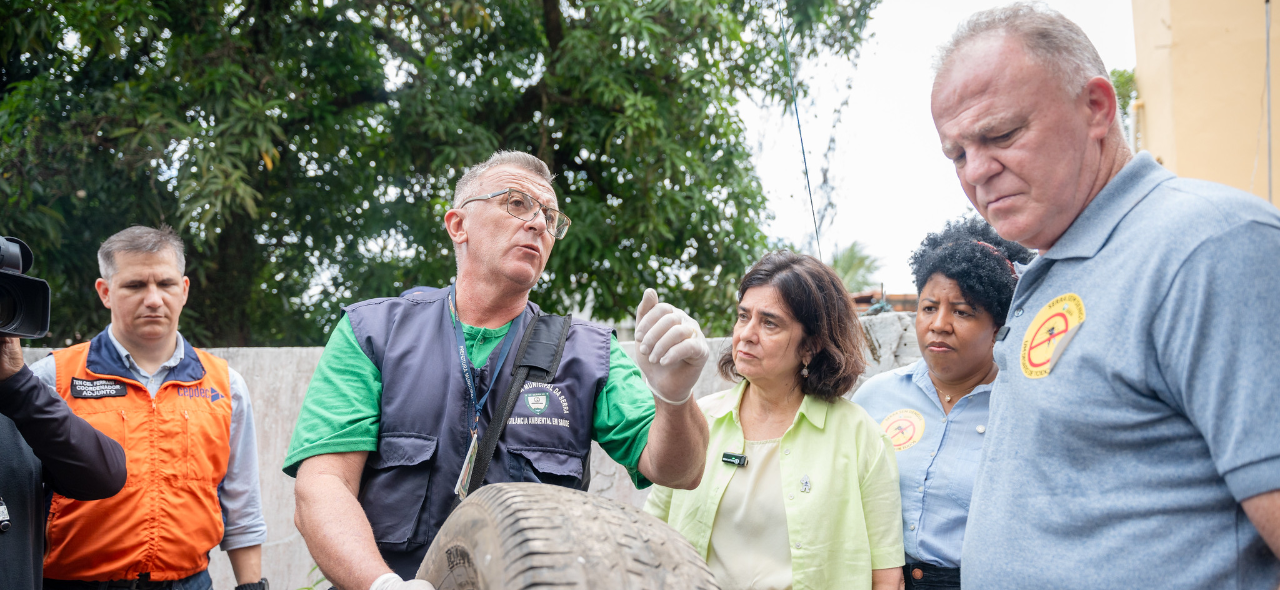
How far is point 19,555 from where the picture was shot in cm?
216

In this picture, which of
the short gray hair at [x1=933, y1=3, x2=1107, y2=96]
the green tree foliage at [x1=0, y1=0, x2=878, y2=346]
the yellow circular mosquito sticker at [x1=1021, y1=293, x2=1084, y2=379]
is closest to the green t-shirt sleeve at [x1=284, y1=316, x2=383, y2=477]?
the yellow circular mosquito sticker at [x1=1021, y1=293, x2=1084, y2=379]

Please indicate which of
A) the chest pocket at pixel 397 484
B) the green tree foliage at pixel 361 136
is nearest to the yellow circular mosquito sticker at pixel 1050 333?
the chest pocket at pixel 397 484

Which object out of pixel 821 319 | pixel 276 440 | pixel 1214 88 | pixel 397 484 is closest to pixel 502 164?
pixel 397 484

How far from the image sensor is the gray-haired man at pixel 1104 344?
1.10m

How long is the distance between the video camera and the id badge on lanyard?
3.32 feet

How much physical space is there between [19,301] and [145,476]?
93 cm

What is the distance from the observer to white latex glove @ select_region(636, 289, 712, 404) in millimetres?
1706

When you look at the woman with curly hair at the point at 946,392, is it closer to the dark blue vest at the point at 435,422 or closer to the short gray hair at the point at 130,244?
the dark blue vest at the point at 435,422

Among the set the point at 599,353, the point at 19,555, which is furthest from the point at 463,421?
the point at 19,555

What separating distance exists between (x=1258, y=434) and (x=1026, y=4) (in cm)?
85

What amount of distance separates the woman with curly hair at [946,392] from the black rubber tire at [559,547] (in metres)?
1.23

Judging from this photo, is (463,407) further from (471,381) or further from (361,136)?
(361,136)

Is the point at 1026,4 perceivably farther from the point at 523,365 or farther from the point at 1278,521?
the point at 523,365

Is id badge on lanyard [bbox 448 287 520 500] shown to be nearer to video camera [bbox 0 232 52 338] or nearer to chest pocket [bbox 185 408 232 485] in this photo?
video camera [bbox 0 232 52 338]
